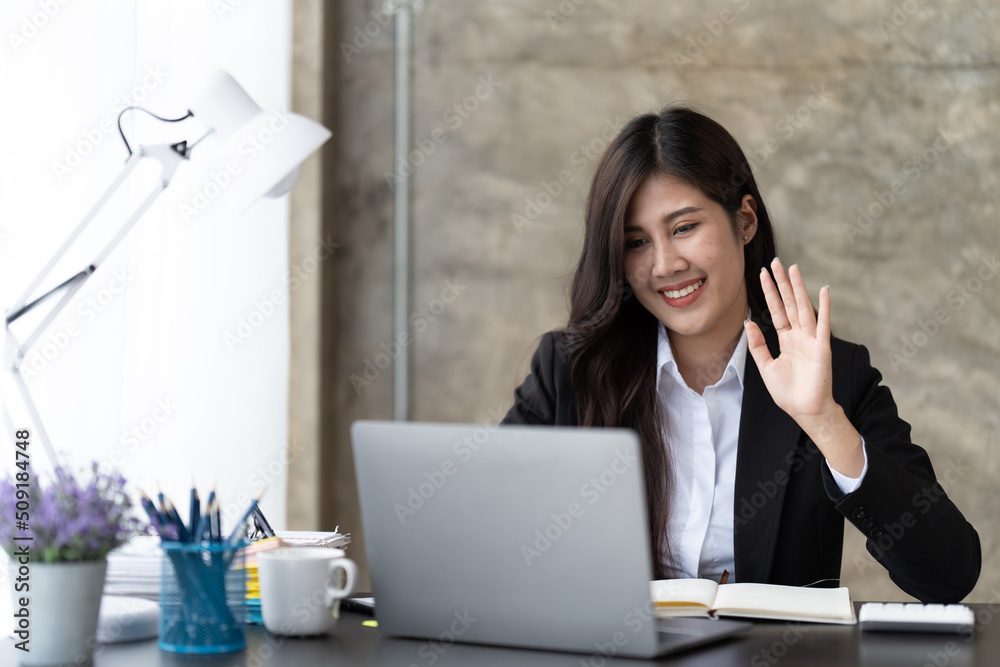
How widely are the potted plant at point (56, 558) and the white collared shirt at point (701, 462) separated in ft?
3.63

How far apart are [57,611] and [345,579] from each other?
13.0 inches

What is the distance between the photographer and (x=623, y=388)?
79.5 inches

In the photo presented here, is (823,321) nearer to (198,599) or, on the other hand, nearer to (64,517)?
(198,599)

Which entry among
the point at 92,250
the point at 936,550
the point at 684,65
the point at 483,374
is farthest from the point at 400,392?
the point at 936,550

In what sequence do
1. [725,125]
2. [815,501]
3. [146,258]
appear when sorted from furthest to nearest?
[725,125] → [146,258] → [815,501]

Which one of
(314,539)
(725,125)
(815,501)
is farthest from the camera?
(725,125)

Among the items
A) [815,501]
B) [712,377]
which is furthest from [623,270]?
[815,501]

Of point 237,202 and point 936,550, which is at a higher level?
point 237,202

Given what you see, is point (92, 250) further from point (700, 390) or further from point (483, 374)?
point (483, 374)

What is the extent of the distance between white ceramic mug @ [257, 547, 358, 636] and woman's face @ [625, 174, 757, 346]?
101 centimetres

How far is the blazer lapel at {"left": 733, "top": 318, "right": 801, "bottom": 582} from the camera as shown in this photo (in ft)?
5.79

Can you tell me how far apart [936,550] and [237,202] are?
1.46m

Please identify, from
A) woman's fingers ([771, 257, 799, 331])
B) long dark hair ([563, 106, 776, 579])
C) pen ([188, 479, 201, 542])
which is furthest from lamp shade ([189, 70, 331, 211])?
woman's fingers ([771, 257, 799, 331])

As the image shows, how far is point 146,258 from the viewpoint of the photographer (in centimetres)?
216
